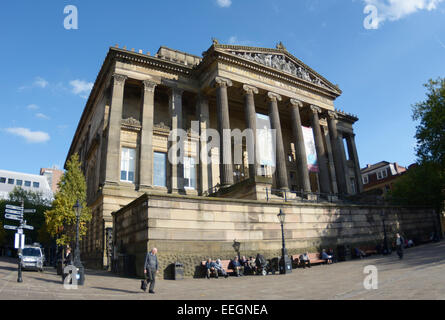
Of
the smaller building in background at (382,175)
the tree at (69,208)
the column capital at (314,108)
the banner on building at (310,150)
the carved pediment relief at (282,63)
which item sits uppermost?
the carved pediment relief at (282,63)

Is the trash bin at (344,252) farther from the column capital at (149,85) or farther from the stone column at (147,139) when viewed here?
the column capital at (149,85)

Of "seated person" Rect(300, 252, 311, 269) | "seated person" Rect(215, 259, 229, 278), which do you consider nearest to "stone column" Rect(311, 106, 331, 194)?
"seated person" Rect(300, 252, 311, 269)

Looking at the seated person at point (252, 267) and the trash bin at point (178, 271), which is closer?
the trash bin at point (178, 271)

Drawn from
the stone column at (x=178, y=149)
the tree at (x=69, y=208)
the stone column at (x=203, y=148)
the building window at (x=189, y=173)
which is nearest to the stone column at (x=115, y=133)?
the tree at (x=69, y=208)

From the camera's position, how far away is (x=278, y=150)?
30672 millimetres

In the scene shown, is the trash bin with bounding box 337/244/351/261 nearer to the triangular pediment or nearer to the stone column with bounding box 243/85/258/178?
the stone column with bounding box 243/85/258/178

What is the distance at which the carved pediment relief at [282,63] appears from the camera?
109 feet

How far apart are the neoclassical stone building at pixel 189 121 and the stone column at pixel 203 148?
0.11m

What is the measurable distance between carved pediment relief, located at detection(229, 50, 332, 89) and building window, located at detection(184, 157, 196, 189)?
38.4 feet

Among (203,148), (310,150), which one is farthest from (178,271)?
(310,150)

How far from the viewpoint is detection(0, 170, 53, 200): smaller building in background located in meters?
85.3

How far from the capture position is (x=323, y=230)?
75.9 feet
